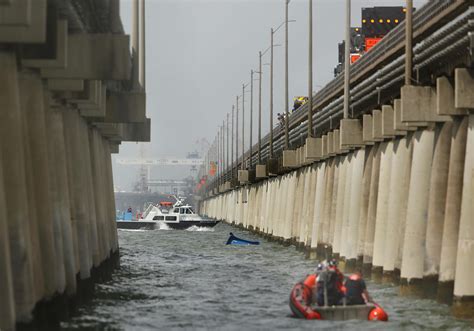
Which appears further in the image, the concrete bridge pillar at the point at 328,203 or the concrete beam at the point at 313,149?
the concrete beam at the point at 313,149

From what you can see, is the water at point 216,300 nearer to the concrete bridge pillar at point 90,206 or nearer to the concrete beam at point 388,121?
the concrete bridge pillar at point 90,206

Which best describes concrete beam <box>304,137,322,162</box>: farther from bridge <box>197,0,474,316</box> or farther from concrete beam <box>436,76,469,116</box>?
concrete beam <box>436,76,469,116</box>

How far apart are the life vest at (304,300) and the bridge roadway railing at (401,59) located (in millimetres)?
8739

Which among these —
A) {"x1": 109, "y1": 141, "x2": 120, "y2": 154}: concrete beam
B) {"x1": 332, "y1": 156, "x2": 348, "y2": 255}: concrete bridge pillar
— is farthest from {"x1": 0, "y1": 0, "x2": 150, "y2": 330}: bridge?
{"x1": 109, "y1": 141, "x2": 120, "y2": 154}: concrete beam

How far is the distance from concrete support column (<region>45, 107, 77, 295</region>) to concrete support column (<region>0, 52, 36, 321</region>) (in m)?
6.86

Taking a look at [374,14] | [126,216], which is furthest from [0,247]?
[126,216]

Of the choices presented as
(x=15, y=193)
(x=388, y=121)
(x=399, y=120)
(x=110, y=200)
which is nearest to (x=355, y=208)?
(x=388, y=121)

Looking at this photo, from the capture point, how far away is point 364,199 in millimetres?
49906

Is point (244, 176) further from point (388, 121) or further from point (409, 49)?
point (409, 49)

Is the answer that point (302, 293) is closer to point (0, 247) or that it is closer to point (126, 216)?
point (0, 247)

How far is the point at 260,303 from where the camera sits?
118 feet

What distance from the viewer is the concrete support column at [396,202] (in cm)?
4097

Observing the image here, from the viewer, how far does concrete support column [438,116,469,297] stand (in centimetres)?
3284

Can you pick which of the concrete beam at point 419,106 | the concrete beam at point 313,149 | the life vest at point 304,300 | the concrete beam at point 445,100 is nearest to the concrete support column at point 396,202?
the concrete beam at point 419,106
